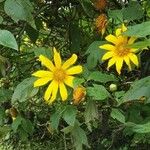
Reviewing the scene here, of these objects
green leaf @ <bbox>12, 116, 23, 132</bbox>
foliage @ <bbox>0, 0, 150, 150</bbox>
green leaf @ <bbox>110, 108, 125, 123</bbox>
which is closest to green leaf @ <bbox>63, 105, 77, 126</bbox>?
foliage @ <bbox>0, 0, 150, 150</bbox>

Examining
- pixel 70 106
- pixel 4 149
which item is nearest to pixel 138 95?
pixel 70 106

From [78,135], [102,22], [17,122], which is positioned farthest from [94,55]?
[17,122]

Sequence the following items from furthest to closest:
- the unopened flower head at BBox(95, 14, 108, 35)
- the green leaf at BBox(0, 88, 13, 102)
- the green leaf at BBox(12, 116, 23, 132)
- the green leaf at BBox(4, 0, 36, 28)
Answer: the green leaf at BBox(12, 116, 23, 132) < the green leaf at BBox(0, 88, 13, 102) < the unopened flower head at BBox(95, 14, 108, 35) < the green leaf at BBox(4, 0, 36, 28)

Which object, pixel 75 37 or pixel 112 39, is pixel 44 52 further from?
pixel 75 37

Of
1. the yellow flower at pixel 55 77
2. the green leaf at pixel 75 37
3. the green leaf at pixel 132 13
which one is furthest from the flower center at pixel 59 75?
the green leaf at pixel 75 37

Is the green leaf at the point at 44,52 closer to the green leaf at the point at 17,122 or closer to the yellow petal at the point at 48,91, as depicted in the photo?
the yellow petal at the point at 48,91

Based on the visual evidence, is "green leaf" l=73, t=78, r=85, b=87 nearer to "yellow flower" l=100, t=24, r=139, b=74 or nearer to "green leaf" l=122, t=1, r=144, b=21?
"yellow flower" l=100, t=24, r=139, b=74
